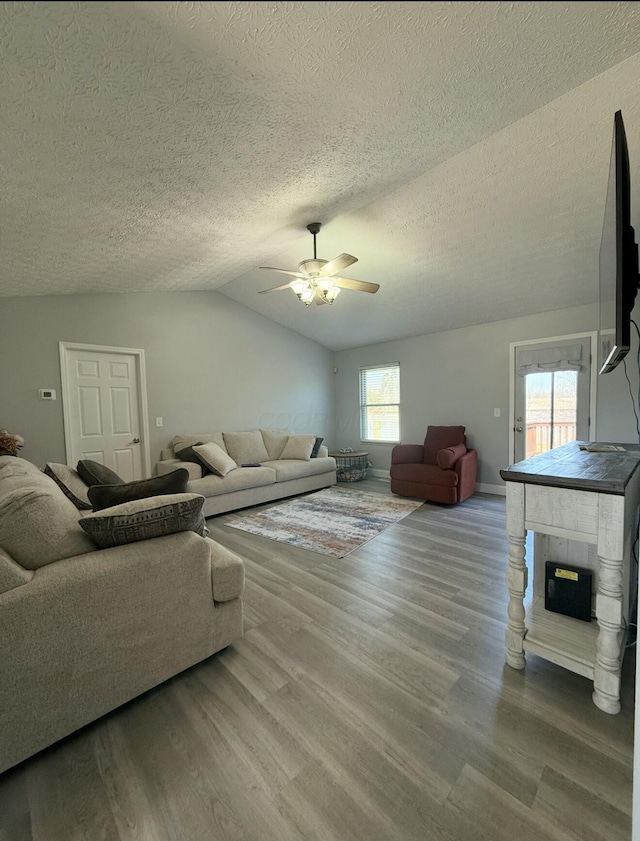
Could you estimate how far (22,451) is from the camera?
3402 mm

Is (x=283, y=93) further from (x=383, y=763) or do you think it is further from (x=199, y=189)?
(x=383, y=763)

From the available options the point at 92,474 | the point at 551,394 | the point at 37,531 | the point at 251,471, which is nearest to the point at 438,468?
the point at 551,394

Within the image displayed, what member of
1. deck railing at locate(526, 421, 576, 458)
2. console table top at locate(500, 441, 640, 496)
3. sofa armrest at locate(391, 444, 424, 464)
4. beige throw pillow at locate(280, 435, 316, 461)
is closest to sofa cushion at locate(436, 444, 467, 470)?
sofa armrest at locate(391, 444, 424, 464)

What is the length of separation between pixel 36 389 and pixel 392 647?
4.12 metres

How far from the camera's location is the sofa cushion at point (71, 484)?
2096 mm

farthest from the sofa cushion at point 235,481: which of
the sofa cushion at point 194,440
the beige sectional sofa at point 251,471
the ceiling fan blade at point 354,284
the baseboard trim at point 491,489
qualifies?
the baseboard trim at point 491,489

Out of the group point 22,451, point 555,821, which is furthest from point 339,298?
point 555,821

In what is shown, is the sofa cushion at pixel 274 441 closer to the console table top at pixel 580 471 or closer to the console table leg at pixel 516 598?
the console table top at pixel 580 471

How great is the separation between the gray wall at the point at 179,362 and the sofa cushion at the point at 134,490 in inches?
107

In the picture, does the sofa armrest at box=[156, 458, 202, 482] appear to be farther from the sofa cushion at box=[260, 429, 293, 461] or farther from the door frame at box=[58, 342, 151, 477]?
the sofa cushion at box=[260, 429, 293, 461]

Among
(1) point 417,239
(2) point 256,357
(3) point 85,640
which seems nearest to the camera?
(3) point 85,640

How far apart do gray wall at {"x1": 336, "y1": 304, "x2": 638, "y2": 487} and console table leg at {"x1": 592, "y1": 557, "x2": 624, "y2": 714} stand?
3254mm

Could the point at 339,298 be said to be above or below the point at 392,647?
above

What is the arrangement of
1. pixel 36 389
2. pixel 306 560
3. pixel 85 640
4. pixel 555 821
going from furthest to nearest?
pixel 36 389
pixel 306 560
pixel 85 640
pixel 555 821
